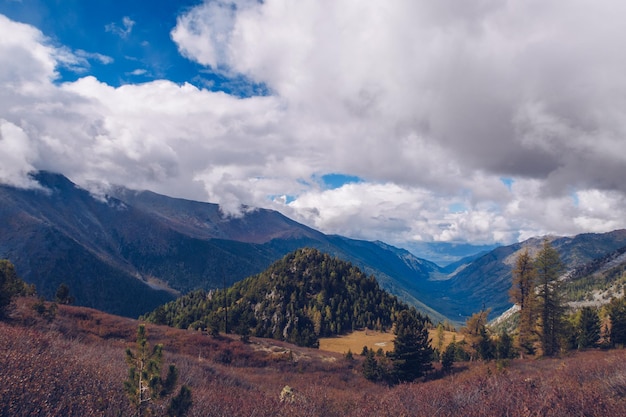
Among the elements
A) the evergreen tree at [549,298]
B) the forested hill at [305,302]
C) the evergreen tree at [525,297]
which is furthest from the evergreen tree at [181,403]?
the forested hill at [305,302]

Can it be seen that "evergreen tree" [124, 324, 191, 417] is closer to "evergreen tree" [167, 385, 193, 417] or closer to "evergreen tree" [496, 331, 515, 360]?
"evergreen tree" [167, 385, 193, 417]

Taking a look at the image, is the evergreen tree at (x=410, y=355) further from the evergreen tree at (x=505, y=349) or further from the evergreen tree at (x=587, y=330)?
the evergreen tree at (x=587, y=330)

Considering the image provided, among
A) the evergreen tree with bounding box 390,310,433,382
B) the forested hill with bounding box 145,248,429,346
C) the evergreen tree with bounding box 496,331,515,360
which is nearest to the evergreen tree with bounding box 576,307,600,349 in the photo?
the evergreen tree with bounding box 496,331,515,360

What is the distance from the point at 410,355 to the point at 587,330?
115 feet

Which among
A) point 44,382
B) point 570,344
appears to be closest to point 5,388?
point 44,382

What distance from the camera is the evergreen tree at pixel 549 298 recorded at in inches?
1639

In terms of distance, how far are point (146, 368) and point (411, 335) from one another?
112 ft

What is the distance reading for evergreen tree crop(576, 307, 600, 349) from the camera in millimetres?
52219

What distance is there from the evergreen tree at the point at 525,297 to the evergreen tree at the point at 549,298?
1064 mm

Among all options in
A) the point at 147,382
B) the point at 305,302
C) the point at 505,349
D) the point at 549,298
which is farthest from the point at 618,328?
the point at 305,302

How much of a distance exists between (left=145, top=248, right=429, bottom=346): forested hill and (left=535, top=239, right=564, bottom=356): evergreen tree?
59307 millimetres

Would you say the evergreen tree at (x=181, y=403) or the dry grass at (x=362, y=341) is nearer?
the evergreen tree at (x=181, y=403)

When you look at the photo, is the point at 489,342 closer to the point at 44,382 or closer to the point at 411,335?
the point at 411,335

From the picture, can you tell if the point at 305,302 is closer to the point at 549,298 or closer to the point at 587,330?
the point at 587,330
